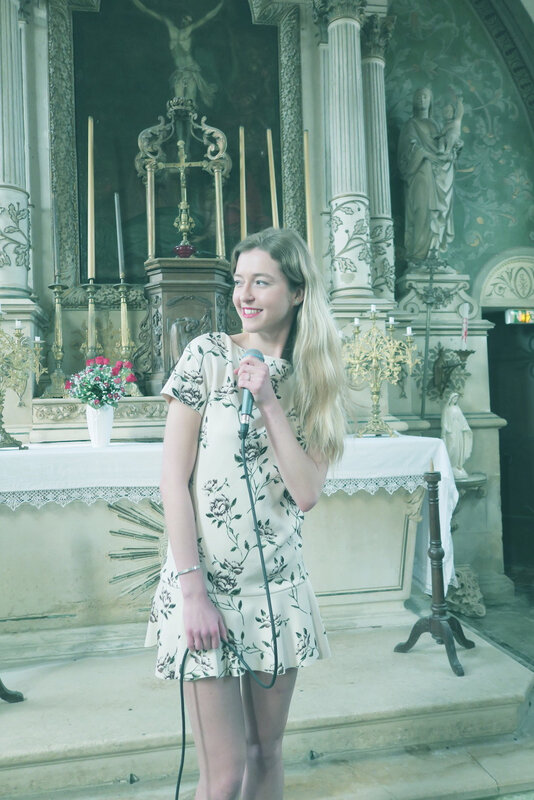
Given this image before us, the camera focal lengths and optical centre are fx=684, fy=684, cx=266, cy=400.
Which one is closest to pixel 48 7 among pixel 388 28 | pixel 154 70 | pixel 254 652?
pixel 154 70

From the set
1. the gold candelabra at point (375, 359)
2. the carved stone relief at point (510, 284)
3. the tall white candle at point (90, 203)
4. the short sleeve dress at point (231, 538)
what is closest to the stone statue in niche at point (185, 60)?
the tall white candle at point (90, 203)

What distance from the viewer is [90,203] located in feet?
16.3

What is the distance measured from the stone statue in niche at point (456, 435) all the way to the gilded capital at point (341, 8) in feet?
10.2

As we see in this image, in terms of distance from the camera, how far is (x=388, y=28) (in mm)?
5832

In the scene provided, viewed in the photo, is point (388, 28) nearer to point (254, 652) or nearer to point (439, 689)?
point (439, 689)

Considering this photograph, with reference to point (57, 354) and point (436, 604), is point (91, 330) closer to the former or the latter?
point (57, 354)

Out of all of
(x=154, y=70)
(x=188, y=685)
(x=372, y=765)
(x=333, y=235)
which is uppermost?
(x=154, y=70)

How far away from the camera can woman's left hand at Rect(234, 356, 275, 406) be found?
57.3 inches

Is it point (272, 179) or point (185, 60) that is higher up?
point (185, 60)

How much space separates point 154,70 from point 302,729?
5054 millimetres

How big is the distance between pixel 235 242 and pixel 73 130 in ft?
5.01

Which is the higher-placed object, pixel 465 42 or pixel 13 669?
pixel 465 42

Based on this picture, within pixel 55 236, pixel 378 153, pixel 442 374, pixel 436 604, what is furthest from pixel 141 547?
pixel 378 153

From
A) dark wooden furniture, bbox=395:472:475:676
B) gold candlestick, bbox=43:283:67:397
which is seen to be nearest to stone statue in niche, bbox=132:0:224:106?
gold candlestick, bbox=43:283:67:397
